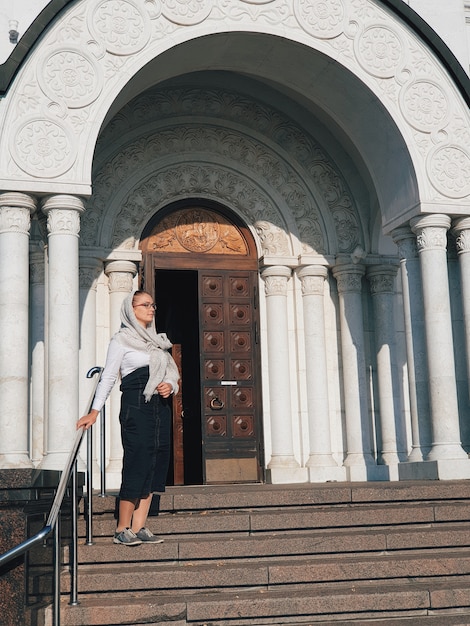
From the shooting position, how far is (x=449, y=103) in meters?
10.2

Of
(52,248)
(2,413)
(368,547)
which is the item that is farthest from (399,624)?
(52,248)

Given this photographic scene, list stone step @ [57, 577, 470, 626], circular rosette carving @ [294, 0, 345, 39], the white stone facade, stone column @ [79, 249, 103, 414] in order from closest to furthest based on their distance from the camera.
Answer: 1. stone step @ [57, 577, 470, 626]
2. the white stone facade
3. circular rosette carving @ [294, 0, 345, 39]
4. stone column @ [79, 249, 103, 414]

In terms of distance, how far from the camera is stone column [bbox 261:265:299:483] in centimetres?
1145

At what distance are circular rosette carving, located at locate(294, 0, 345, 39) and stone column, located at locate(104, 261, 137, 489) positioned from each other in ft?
12.4

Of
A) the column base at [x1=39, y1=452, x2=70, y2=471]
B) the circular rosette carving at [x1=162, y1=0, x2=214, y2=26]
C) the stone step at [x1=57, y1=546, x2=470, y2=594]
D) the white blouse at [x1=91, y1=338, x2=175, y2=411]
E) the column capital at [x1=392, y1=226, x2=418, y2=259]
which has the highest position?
the circular rosette carving at [x1=162, y1=0, x2=214, y2=26]

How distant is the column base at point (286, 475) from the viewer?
37.0ft

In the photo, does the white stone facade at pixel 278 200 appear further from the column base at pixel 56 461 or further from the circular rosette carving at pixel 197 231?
the circular rosette carving at pixel 197 231

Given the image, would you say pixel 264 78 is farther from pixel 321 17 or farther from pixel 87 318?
pixel 87 318

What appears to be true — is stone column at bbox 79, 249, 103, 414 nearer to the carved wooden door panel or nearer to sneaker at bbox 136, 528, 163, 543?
the carved wooden door panel

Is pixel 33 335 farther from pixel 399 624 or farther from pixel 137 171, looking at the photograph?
pixel 399 624

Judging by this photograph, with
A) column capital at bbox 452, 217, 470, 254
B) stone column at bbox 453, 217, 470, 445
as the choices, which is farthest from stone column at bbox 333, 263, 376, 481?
column capital at bbox 452, 217, 470, 254

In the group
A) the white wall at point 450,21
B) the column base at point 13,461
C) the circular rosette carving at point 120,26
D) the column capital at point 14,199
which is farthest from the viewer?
the white wall at point 450,21

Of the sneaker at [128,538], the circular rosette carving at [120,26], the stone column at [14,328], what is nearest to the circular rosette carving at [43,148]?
the stone column at [14,328]

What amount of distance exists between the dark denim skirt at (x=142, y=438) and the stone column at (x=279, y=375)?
17.2ft
